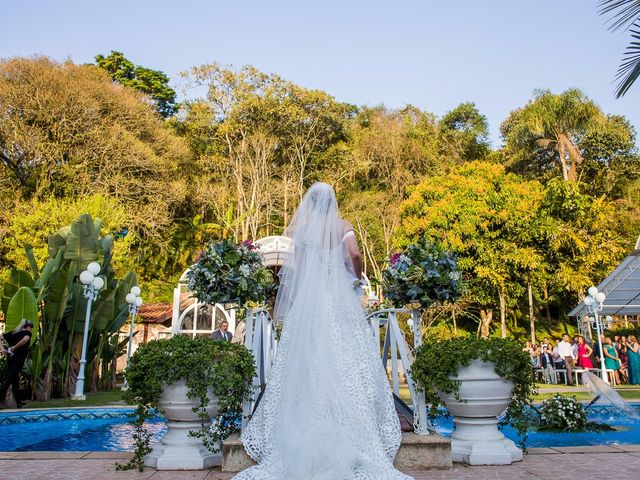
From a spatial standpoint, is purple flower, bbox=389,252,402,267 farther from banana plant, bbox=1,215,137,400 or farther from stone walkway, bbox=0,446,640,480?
banana plant, bbox=1,215,137,400

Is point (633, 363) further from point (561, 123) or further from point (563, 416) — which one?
point (561, 123)

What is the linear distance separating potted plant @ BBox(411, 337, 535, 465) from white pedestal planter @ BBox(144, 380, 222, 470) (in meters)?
1.84

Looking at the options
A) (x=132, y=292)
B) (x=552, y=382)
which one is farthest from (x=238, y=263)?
(x=552, y=382)

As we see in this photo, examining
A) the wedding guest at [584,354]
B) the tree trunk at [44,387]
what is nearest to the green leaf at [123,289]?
the tree trunk at [44,387]

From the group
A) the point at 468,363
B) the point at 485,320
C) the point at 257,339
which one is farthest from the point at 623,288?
the point at 257,339

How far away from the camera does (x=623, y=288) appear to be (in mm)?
Answer: 16938

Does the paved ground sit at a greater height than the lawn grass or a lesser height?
greater

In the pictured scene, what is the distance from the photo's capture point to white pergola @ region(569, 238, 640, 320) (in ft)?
50.0

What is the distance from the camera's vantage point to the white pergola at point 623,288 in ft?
50.0

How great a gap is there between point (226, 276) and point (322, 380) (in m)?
1.48

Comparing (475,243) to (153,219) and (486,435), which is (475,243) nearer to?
(153,219)

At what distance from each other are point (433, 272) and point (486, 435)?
4.69 ft

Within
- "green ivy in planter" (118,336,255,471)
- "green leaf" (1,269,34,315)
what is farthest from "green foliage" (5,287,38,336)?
"green ivy in planter" (118,336,255,471)

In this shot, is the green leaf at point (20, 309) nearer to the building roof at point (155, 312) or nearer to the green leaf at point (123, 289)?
the green leaf at point (123, 289)
